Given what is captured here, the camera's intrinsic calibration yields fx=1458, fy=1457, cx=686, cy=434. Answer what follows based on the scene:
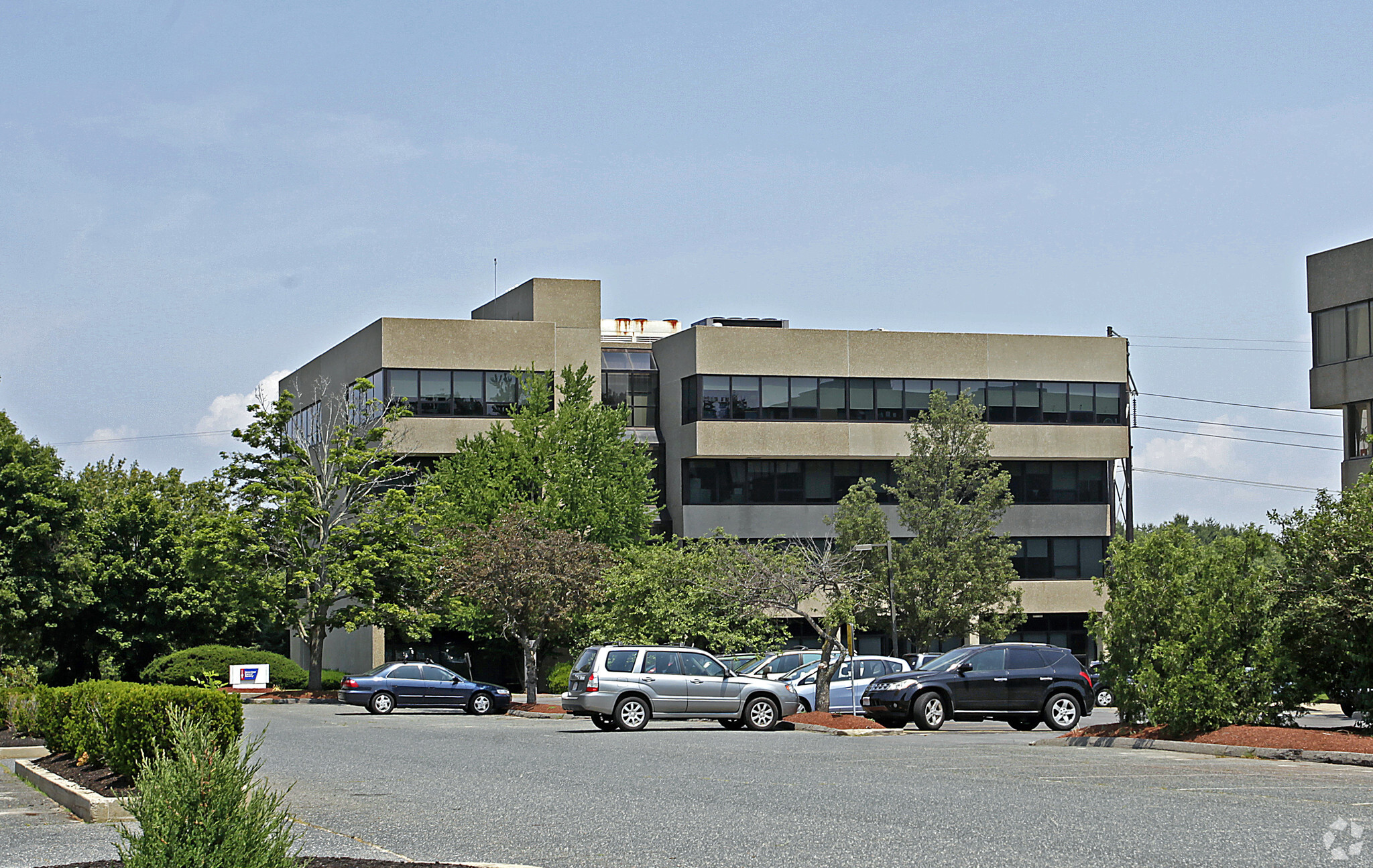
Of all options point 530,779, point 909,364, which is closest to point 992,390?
point 909,364

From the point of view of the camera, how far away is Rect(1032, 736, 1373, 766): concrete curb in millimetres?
17938

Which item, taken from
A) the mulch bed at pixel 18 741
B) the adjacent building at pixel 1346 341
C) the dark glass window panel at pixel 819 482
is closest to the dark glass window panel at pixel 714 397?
the dark glass window panel at pixel 819 482

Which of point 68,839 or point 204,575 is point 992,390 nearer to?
point 204,575

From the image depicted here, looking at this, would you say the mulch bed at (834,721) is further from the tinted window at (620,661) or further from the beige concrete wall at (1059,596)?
the beige concrete wall at (1059,596)

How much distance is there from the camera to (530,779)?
54.4ft

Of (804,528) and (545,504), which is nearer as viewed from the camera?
(545,504)

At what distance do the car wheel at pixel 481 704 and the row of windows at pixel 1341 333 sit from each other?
26.0 metres

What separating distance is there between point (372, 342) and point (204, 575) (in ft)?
41.0

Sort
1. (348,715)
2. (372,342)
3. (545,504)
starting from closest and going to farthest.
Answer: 1. (348,715)
2. (545,504)
3. (372,342)

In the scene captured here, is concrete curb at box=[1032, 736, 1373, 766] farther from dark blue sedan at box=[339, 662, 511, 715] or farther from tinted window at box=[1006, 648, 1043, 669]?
dark blue sedan at box=[339, 662, 511, 715]

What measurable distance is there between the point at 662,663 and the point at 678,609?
31.0ft

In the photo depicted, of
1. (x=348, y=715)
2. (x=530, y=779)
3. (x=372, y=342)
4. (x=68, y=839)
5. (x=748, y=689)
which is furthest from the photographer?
(x=372, y=342)

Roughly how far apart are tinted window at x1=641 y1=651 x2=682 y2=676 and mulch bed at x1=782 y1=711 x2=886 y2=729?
8.17 feet

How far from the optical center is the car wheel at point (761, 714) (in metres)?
29.0
